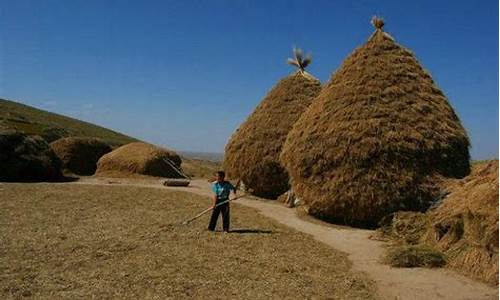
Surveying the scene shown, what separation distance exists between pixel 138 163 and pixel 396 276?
62.1 feet

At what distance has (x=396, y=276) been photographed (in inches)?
327

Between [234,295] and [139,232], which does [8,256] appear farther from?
[234,295]

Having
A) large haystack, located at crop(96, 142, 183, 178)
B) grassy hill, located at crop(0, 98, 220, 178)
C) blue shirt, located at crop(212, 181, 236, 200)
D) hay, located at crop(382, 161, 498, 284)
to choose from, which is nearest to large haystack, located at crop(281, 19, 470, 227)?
hay, located at crop(382, 161, 498, 284)

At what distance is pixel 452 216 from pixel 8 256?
746cm

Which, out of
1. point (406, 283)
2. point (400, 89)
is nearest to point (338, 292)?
point (406, 283)

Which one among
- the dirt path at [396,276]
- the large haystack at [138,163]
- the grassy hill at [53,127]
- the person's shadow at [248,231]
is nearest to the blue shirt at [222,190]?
the person's shadow at [248,231]

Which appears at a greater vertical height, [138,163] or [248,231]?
[138,163]

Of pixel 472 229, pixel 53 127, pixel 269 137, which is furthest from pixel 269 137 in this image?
pixel 53 127

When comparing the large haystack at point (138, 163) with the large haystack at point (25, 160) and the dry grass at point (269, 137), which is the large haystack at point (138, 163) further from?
the dry grass at point (269, 137)

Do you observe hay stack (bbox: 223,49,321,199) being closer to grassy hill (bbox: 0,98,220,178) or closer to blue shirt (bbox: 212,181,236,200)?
blue shirt (bbox: 212,181,236,200)

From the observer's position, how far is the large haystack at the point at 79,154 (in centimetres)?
2639

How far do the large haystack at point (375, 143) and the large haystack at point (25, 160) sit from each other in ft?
36.6

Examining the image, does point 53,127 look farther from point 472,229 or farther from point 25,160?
point 472,229

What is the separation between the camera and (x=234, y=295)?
7094 millimetres
